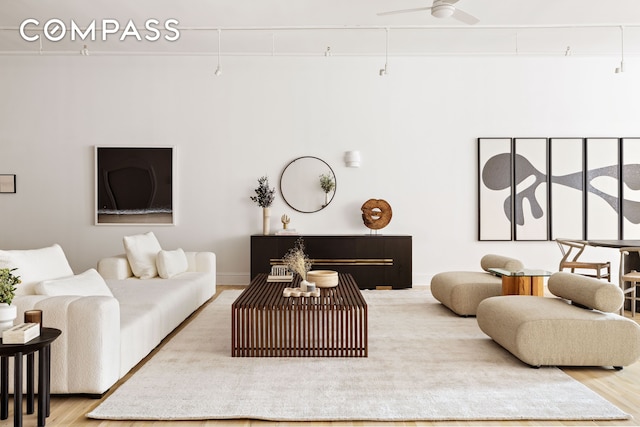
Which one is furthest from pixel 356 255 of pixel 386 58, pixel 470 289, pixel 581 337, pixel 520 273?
pixel 581 337

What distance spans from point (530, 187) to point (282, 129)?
377 cm

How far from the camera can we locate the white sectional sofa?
2889 millimetres

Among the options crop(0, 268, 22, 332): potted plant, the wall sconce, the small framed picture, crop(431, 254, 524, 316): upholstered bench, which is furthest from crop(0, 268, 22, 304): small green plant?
the small framed picture

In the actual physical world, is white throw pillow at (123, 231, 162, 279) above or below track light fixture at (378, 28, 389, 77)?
below

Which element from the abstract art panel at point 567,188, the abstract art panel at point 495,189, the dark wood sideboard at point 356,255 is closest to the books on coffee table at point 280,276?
the dark wood sideboard at point 356,255

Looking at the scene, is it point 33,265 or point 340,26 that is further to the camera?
point 340,26

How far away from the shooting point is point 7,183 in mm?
7398

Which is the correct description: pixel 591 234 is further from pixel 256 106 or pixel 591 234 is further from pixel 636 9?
pixel 256 106

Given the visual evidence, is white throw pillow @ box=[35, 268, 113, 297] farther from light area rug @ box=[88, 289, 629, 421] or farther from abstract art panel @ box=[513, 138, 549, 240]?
abstract art panel @ box=[513, 138, 549, 240]

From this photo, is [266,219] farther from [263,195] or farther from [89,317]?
[89,317]

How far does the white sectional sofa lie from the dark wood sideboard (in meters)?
2.25

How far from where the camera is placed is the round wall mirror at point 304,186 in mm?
7445

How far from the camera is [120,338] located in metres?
3.18

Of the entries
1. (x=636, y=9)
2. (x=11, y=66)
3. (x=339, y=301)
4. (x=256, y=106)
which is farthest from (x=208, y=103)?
(x=636, y=9)
